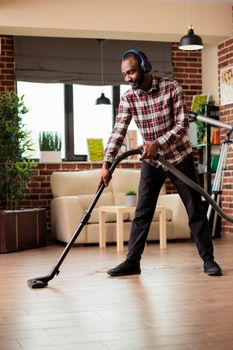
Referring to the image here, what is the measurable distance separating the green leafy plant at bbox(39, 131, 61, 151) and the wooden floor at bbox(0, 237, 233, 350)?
114 inches

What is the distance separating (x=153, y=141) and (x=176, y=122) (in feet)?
0.61

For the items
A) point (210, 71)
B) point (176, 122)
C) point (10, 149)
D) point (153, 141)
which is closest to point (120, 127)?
point (153, 141)

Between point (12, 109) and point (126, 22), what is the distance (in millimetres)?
1601

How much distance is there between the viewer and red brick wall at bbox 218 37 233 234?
761 cm

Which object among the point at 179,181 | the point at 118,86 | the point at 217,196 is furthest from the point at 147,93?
the point at 118,86

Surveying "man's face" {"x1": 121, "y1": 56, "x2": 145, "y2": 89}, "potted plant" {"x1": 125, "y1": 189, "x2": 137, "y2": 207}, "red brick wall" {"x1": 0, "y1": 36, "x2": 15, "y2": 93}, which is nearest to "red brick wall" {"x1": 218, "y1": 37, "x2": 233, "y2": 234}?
"potted plant" {"x1": 125, "y1": 189, "x2": 137, "y2": 207}

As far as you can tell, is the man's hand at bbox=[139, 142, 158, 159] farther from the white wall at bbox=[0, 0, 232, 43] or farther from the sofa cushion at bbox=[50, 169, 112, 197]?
the sofa cushion at bbox=[50, 169, 112, 197]

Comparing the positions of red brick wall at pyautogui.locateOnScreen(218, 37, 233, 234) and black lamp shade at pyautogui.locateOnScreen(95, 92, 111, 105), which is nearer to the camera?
red brick wall at pyautogui.locateOnScreen(218, 37, 233, 234)

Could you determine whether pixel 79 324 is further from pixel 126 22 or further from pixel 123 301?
pixel 126 22

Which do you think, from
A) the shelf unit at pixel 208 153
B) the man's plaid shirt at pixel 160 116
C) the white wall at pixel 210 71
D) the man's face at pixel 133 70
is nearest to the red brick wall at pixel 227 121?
the shelf unit at pixel 208 153

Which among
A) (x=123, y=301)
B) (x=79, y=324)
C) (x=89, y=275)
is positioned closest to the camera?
(x=79, y=324)

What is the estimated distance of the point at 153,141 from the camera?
158 inches

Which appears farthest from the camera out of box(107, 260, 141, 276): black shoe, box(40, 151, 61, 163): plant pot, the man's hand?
box(40, 151, 61, 163): plant pot

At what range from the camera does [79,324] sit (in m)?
2.76
